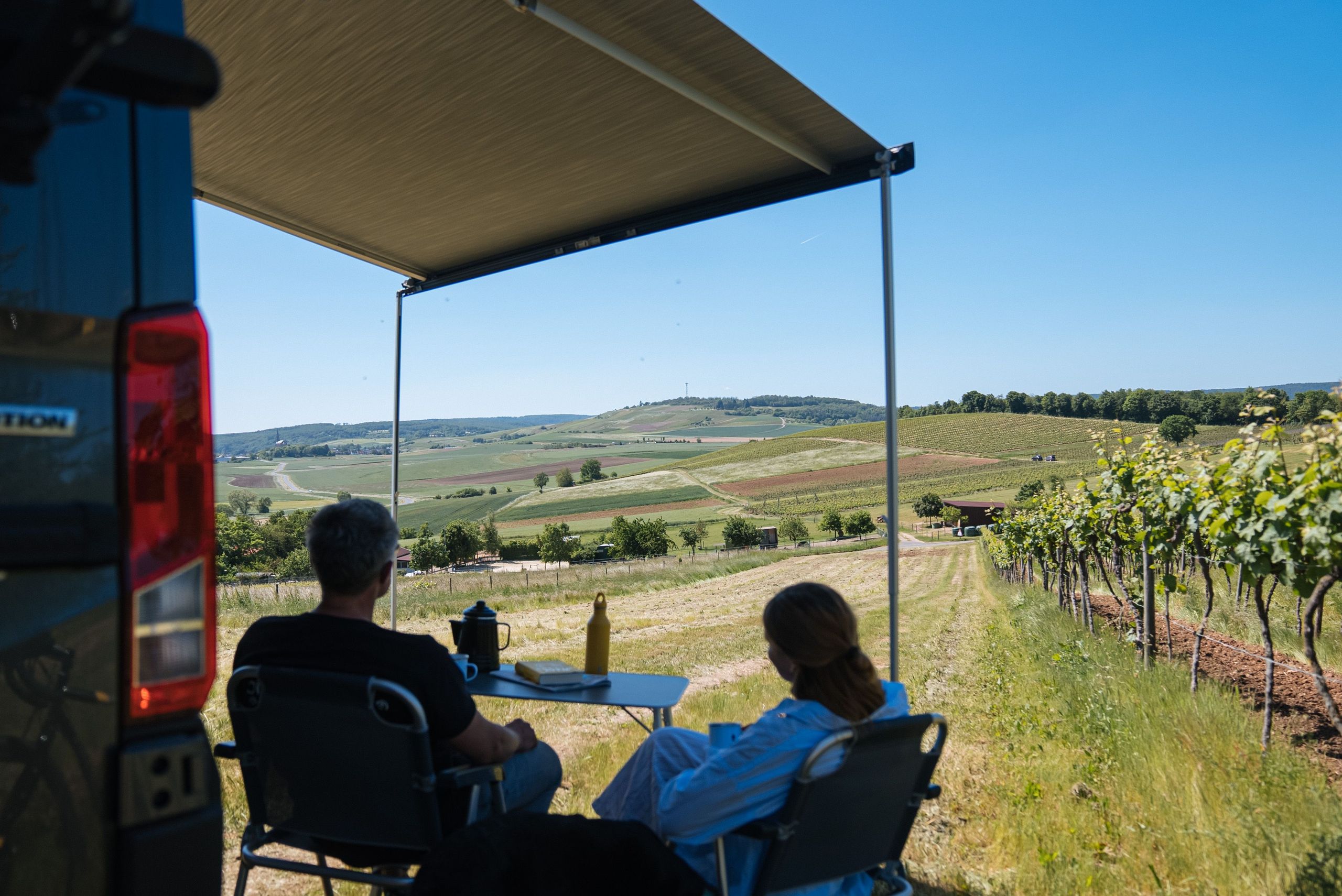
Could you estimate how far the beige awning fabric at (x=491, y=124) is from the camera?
233cm

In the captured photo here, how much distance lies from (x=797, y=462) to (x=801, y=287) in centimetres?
1885

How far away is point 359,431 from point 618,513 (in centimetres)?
3414

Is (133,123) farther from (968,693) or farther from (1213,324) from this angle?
(1213,324)

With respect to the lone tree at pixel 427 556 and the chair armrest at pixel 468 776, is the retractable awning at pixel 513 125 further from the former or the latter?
the lone tree at pixel 427 556

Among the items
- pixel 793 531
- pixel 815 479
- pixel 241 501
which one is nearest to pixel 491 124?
pixel 793 531

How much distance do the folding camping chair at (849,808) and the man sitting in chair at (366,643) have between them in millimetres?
552

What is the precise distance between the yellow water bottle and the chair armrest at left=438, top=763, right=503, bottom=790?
740 millimetres

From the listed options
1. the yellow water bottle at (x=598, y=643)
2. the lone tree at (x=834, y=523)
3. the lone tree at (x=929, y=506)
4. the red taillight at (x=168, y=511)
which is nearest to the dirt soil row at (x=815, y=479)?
the lone tree at (x=929, y=506)

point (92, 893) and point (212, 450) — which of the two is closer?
point (92, 893)

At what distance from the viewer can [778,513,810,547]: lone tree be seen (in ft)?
228

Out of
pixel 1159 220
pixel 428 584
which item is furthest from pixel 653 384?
pixel 428 584

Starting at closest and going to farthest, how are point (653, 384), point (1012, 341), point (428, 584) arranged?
1. point (428, 584)
2. point (1012, 341)
3. point (653, 384)

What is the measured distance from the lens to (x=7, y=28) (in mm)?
657

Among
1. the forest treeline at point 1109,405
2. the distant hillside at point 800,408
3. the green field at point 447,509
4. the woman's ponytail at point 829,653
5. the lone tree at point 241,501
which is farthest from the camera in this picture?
the distant hillside at point 800,408
